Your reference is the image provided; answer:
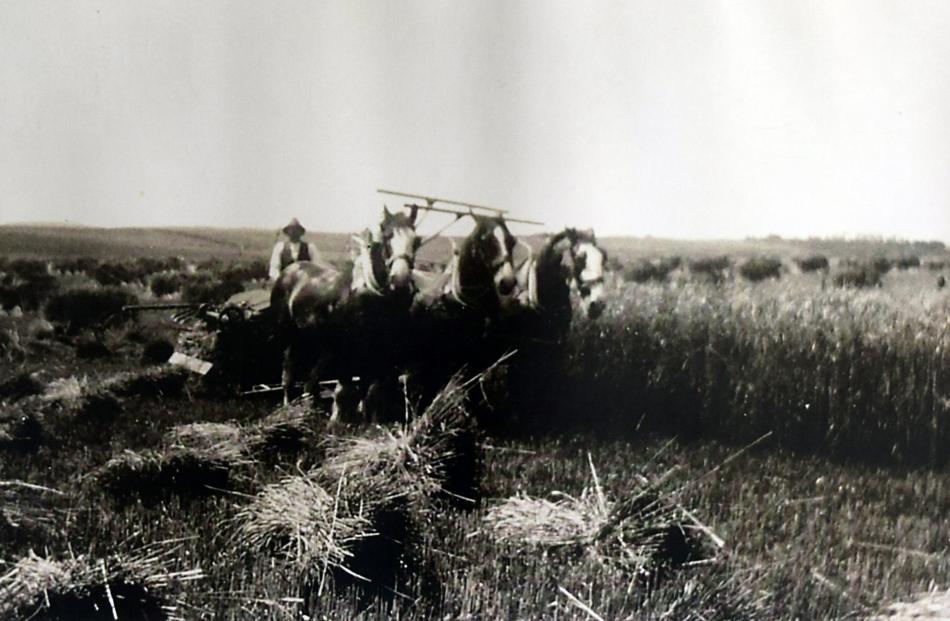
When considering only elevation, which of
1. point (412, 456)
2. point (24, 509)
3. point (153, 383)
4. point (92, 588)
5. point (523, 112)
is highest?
point (523, 112)

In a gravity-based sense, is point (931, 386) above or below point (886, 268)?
below

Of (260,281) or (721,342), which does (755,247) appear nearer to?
(721,342)

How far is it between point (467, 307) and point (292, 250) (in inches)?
15.3

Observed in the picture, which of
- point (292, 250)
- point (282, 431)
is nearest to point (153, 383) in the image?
point (282, 431)

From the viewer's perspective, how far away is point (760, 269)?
5.41 ft

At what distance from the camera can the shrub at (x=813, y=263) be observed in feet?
5.36

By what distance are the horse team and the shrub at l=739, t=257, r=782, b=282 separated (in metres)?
0.29

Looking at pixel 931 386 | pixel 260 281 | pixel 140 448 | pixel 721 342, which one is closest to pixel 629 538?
pixel 721 342

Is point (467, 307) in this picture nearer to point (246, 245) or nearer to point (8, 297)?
point (246, 245)

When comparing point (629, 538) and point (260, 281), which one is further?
point (260, 281)

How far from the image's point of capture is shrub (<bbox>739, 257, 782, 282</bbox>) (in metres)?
1.64

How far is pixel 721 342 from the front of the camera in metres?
1.67

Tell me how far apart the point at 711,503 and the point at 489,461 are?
45cm

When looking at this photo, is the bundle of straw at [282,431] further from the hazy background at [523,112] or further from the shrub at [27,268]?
the shrub at [27,268]
